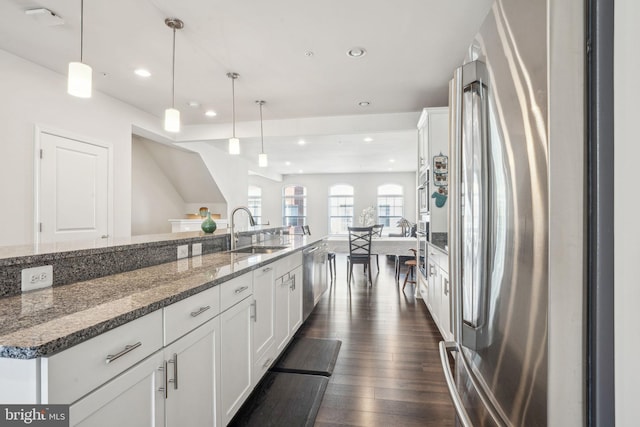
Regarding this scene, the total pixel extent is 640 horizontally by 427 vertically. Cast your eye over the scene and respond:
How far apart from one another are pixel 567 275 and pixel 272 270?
Answer: 1.95 metres

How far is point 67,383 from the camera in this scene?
80 cm

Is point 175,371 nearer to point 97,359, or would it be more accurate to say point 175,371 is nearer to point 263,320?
point 97,359

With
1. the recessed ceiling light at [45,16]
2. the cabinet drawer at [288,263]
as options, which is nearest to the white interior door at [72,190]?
the recessed ceiling light at [45,16]

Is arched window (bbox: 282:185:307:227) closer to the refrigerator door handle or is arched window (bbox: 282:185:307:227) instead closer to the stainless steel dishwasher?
the stainless steel dishwasher

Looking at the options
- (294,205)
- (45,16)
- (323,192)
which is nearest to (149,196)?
(45,16)

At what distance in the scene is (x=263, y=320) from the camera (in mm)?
2084

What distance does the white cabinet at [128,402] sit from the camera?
2.77 feet

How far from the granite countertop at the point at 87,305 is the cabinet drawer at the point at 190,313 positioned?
0.10ft

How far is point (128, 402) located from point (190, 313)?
37cm

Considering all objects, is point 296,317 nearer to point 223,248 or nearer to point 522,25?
point 223,248

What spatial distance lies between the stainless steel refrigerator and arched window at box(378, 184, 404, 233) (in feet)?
32.9

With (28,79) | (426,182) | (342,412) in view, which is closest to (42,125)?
(28,79)

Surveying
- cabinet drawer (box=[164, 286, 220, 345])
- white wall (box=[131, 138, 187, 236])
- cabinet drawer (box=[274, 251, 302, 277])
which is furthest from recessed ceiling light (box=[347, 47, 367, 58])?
white wall (box=[131, 138, 187, 236])

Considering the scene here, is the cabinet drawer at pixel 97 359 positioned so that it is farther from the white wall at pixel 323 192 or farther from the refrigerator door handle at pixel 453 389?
the white wall at pixel 323 192
